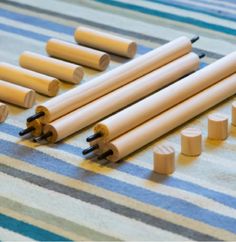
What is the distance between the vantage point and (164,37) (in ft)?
7.21

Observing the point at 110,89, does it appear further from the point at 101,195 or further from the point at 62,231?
the point at 62,231

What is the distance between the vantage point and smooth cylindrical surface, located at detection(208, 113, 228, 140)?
1672 millimetres

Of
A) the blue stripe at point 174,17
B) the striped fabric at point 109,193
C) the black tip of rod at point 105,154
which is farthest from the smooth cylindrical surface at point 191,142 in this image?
the blue stripe at point 174,17

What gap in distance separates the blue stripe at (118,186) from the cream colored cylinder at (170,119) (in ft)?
0.24

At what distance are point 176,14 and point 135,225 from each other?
1056 mm

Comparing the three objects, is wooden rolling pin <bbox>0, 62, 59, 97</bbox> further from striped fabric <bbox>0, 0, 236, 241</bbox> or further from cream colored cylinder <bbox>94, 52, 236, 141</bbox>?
cream colored cylinder <bbox>94, 52, 236, 141</bbox>

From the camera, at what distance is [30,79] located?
6.21ft

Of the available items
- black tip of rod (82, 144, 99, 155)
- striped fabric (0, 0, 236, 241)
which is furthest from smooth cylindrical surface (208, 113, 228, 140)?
black tip of rod (82, 144, 99, 155)

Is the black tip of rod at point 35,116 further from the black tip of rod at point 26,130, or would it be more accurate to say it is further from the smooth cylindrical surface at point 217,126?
the smooth cylindrical surface at point 217,126

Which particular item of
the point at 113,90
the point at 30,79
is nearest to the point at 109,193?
the point at 113,90

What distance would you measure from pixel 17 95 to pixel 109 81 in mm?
207

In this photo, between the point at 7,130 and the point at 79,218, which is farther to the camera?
the point at 7,130

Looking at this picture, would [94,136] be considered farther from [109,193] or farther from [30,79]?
[30,79]

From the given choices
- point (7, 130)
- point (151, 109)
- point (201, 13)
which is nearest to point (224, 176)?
point (151, 109)
